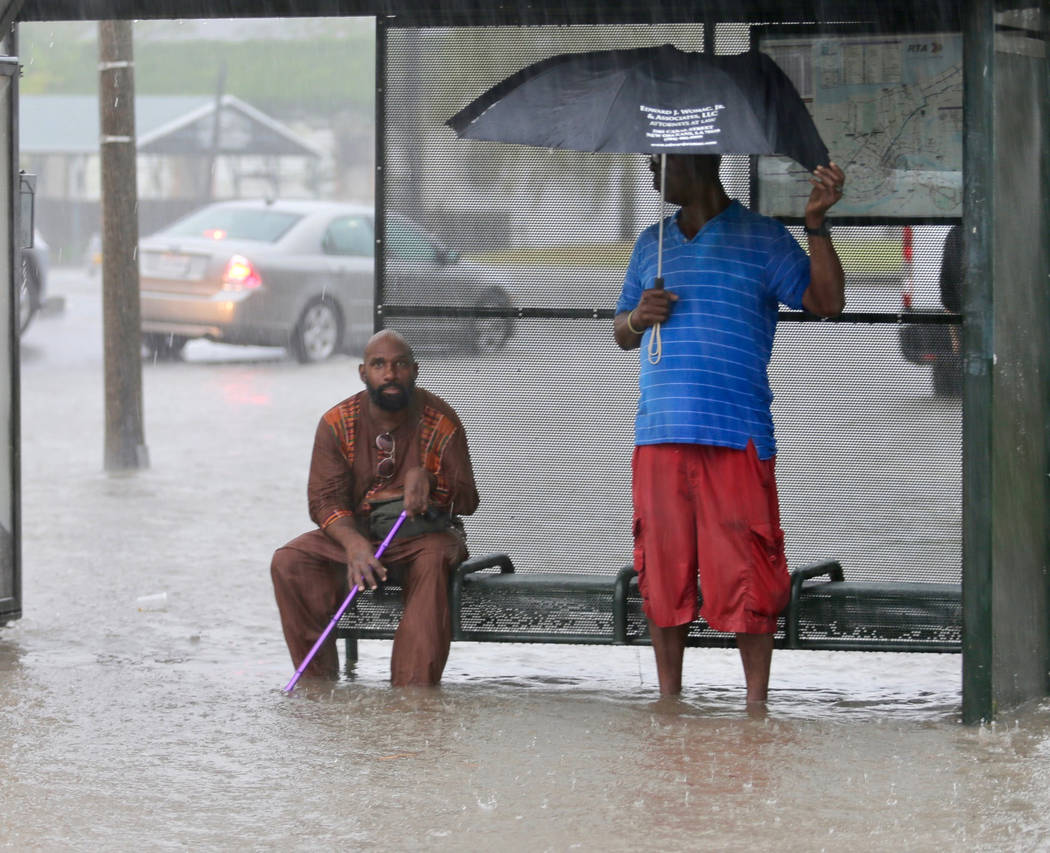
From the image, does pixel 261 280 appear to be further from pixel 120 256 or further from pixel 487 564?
pixel 487 564

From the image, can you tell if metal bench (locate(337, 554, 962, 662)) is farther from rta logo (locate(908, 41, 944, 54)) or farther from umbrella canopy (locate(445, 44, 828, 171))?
rta logo (locate(908, 41, 944, 54))

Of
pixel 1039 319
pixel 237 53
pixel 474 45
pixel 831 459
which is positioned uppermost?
pixel 237 53

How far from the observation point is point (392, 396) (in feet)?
21.3

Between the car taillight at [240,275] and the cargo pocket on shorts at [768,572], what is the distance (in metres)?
13.4

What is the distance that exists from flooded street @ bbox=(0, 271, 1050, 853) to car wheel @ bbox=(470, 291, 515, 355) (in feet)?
0.61

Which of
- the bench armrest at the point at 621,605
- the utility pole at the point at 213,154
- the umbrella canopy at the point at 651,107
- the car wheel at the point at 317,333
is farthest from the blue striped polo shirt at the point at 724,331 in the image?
the utility pole at the point at 213,154

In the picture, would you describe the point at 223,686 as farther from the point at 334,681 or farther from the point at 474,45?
the point at 474,45

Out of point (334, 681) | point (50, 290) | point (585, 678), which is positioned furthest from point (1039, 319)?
point (50, 290)

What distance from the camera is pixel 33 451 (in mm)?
13070

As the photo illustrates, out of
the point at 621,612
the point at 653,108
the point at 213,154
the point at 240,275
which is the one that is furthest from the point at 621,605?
the point at 213,154

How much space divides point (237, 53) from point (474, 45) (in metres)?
56.2

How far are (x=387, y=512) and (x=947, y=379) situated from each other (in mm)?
1984

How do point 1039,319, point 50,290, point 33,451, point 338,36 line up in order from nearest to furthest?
point 1039,319 → point 33,451 → point 50,290 → point 338,36

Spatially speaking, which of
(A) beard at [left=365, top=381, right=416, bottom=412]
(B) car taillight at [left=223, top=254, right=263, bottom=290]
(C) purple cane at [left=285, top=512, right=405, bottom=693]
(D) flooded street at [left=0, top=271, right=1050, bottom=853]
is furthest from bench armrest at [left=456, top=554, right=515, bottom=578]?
(B) car taillight at [left=223, top=254, right=263, bottom=290]
